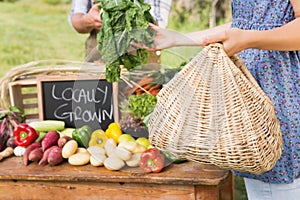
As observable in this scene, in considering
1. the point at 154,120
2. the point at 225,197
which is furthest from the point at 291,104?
the point at 225,197

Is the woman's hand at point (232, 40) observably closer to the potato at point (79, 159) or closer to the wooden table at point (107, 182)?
the wooden table at point (107, 182)

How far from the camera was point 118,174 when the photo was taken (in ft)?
6.28

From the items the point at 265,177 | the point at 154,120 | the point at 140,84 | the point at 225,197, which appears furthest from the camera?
the point at 225,197

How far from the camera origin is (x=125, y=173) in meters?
1.92

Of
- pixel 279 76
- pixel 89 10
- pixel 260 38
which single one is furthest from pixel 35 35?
pixel 260 38

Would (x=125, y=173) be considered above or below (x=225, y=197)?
above

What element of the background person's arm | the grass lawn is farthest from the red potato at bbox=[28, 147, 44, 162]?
the grass lawn

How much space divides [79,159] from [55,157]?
0.10 metres

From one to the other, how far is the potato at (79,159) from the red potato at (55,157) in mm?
43

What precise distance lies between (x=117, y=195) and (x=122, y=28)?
0.67 metres

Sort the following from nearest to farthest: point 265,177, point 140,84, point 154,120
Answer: point 154,120 < point 265,177 < point 140,84

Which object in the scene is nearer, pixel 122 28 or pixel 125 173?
pixel 122 28

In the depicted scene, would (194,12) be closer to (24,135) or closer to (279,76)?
(24,135)

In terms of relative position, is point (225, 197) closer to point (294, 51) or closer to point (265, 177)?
point (265, 177)
